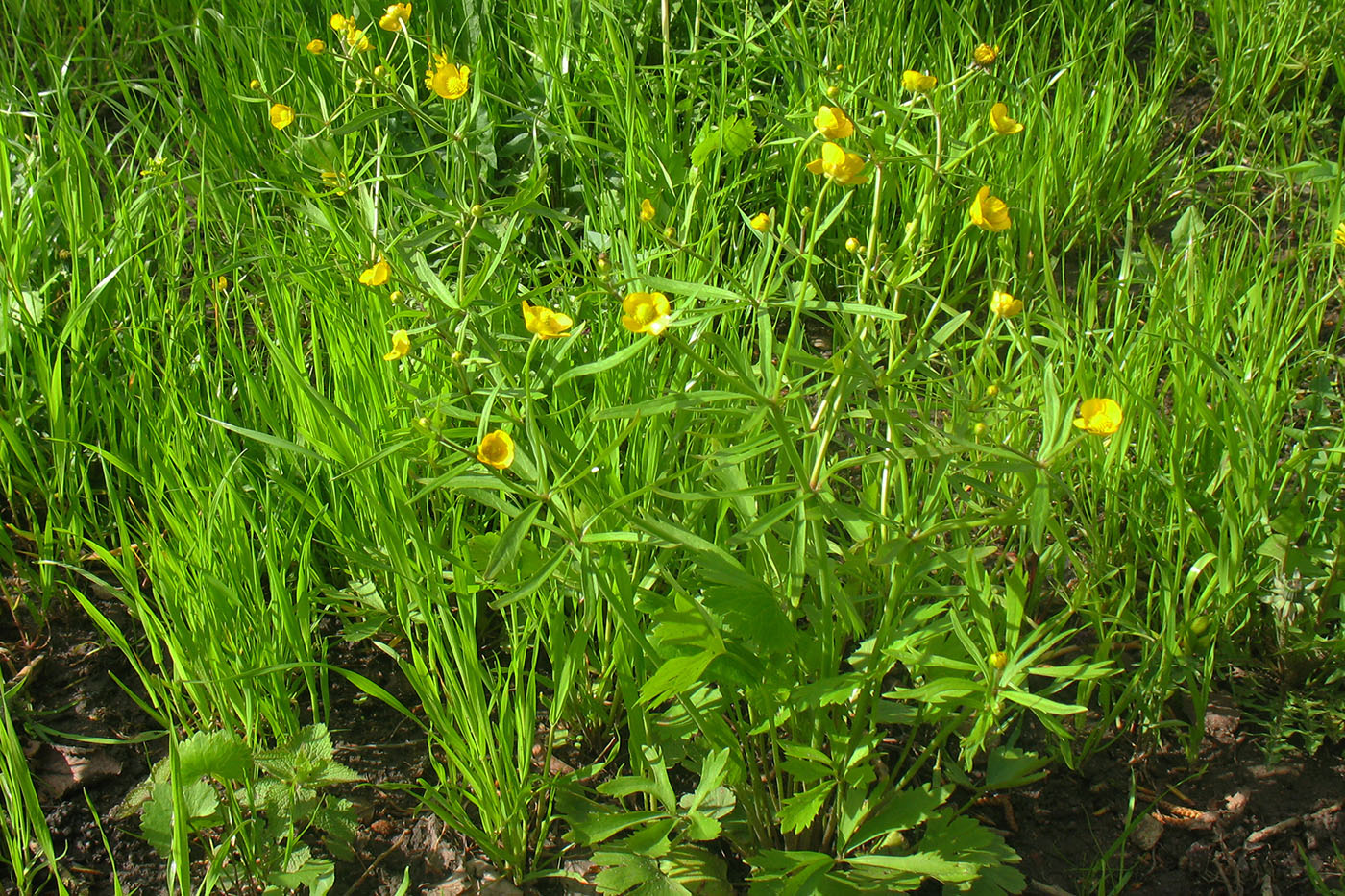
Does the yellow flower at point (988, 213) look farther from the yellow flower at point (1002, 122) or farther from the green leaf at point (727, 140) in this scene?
the green leaf at point (727, 140)

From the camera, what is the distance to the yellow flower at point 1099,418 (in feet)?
3.12

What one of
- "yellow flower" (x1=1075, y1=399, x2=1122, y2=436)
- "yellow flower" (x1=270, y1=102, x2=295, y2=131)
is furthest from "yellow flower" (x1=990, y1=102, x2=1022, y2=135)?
"yellow flower" (x1=270, y1=102, x2=295, y2=131)

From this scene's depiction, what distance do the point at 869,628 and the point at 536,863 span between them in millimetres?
523

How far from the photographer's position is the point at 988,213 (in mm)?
1024

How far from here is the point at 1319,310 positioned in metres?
1.66

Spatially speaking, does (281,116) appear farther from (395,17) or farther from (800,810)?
(800,810)

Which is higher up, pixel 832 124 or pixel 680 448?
pixel 832 124

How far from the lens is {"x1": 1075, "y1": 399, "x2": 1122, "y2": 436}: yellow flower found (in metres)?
0.95

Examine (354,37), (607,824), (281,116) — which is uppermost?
(354,37)

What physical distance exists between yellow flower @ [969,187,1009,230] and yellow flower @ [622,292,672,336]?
31cm

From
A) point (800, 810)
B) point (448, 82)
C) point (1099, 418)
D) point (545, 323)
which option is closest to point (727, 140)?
point (448, 82)

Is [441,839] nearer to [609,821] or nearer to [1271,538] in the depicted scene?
[609,821]

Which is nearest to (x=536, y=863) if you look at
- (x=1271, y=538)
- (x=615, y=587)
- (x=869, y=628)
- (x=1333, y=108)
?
(x=615, y=587)

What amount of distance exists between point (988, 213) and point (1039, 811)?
2.54 feet
